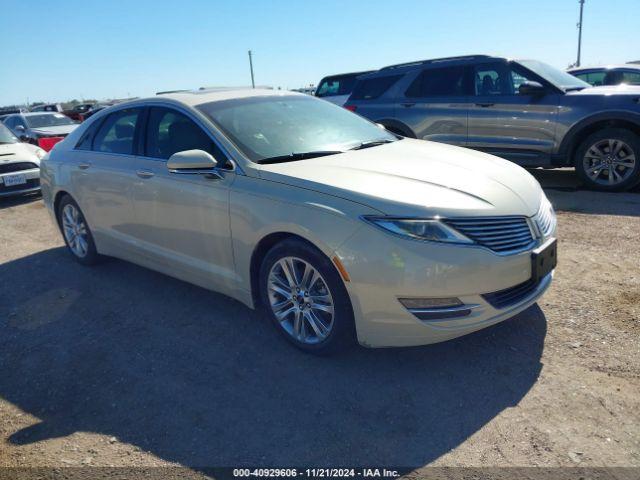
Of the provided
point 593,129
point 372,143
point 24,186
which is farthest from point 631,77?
point 24,186

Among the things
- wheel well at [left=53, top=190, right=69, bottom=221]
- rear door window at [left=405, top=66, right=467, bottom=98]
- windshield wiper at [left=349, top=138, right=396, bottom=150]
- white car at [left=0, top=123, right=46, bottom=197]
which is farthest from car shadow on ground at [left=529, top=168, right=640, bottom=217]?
white car at [left=0, top=123, right=46, bottom=197]

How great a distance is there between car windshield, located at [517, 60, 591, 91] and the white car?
8.28 meters

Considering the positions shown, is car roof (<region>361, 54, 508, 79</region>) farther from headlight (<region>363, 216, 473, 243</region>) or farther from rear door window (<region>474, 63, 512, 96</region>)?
headlight (<region>363, 216, 473, 243</region>)

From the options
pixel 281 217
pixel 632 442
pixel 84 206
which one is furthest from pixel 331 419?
pixel 84 206

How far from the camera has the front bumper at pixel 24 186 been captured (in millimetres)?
8867

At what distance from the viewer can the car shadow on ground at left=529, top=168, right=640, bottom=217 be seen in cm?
599

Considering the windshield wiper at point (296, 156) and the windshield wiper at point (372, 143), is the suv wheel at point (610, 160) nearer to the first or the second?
the windshield wiper at point (372, 143)

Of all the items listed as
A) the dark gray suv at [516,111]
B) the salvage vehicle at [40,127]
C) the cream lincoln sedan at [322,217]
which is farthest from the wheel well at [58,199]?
the salvage vehicle at [40,127]

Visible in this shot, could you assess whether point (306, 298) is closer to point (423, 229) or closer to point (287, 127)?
point (423, 229)

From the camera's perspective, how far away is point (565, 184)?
25.0ft

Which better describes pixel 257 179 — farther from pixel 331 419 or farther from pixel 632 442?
pixel 632 442

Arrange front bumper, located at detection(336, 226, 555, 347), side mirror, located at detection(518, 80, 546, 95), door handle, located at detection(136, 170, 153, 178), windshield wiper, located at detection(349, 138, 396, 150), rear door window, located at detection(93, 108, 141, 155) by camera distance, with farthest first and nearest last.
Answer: side mirror, located at detection(518, 80, 546, 95)
rear door window, located at detection(93, 108, 141, 155)
door handle, located at detection(136, 170, 153, 178)
windshield wiper, located at detection(349, 138, 396, 150)
front bumper, located at detection(336, 226, 555, 347)

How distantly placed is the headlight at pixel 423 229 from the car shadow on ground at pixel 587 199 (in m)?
3.98

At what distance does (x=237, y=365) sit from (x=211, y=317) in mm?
793
